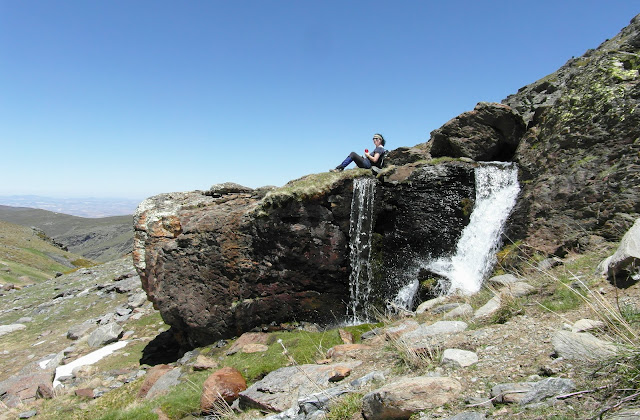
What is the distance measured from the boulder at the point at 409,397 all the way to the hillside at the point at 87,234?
4057 inches

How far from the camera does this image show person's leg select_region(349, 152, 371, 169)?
16.1 m

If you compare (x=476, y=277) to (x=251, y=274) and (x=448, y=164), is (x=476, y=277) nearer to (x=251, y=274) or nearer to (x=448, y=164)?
(x=448, y=164)

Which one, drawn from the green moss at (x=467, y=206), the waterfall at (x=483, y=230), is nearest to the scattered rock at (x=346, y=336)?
the waterfall at (x=483, y=230)

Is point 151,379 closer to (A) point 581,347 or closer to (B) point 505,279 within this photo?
(B) point 505,279

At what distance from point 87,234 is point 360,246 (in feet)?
532

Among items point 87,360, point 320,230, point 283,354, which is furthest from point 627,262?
point 87,360

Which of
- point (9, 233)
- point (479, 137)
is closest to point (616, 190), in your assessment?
point (479, 137)

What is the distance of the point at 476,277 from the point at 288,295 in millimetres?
6985

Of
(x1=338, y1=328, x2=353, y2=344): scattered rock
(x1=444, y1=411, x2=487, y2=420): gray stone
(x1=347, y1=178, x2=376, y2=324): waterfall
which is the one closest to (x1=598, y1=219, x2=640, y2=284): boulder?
(x1=444, y1=411, x2=487, y2=420): gray stone

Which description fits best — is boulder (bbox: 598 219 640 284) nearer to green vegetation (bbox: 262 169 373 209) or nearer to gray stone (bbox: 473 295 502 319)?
gray stone (bbox: 473 295 502 319)

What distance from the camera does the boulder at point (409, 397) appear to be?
15.9 feet

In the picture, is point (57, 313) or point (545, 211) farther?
point (57, 313)

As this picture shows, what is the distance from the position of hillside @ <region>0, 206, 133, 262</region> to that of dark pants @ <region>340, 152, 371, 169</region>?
3715 inches

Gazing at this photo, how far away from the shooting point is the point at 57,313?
23609mm
